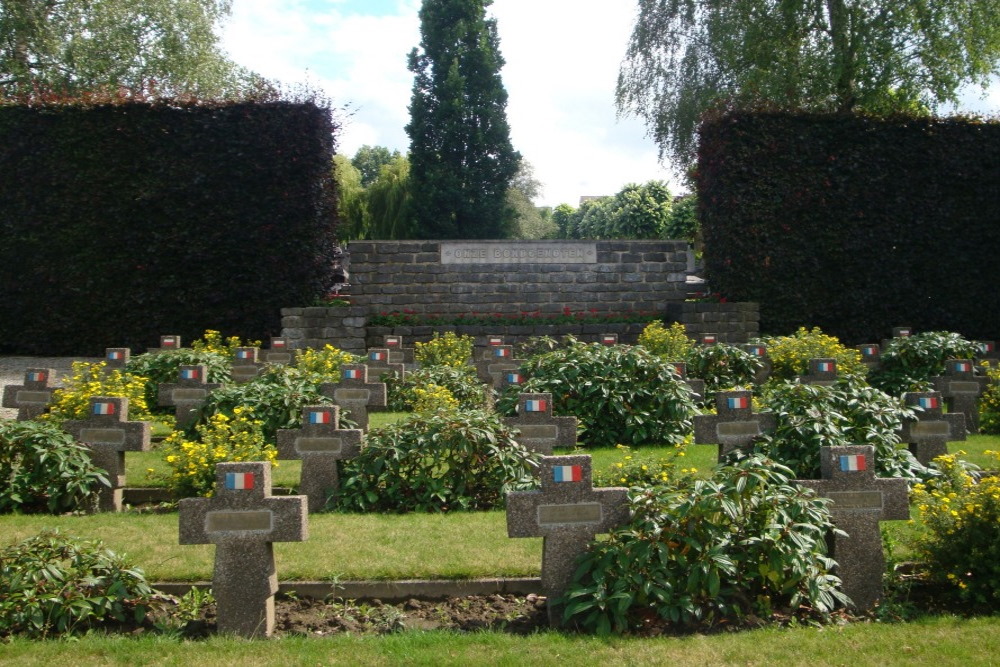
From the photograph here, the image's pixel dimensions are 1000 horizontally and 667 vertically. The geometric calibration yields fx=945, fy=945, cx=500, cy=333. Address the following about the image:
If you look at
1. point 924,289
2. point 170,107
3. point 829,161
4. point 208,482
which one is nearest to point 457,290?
point 170,107

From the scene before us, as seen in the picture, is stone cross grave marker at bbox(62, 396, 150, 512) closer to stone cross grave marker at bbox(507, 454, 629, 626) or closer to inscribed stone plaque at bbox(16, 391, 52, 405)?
inscribed stone plaque at bbox(16, 391, 52, 405)

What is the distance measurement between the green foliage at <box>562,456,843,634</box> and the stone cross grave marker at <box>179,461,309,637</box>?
4.51 ft

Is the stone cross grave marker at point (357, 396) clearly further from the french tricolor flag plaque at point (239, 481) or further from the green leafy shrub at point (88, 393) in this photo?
the french tricolor flag plaque at point (239, 481)

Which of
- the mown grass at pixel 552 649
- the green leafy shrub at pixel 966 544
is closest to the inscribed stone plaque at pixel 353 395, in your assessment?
the mown grass at pixel 552 649

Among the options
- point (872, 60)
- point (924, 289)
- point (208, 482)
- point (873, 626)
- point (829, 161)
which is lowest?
point (873, 626)

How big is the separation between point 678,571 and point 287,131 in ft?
38.6

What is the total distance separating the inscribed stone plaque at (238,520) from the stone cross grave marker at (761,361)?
7.05 m

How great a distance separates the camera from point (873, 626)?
14.2ft

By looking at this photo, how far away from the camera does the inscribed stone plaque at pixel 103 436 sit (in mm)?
6496

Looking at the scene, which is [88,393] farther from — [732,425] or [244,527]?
[732,425]

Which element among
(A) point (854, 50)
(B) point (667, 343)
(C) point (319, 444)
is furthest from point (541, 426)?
(A) point (854, 50)

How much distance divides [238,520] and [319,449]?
6.26 feet

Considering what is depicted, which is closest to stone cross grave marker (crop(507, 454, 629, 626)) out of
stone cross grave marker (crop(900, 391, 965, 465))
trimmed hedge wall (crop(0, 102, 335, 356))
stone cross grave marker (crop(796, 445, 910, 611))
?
stone cross grave marker (crop(796, 445, 910, 611))

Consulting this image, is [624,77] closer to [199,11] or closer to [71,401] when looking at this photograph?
[199,11]
